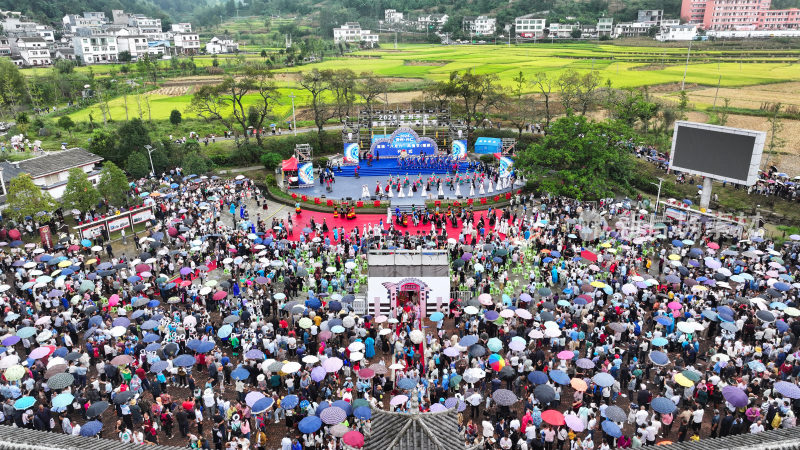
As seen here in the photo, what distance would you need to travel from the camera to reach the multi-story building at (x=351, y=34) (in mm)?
113269

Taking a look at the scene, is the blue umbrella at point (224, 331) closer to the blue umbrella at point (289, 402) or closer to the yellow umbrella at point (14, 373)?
the blue umbrella at point (289, 402)

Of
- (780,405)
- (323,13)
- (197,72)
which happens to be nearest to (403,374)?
(780,405)

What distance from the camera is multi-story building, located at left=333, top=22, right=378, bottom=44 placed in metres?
113

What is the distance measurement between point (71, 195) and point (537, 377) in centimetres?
2832

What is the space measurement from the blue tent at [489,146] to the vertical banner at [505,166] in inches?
198

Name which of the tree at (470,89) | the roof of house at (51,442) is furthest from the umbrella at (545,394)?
the tree at (470,89)

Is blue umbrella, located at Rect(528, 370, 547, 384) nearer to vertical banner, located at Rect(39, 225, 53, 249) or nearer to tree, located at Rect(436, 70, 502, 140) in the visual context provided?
vertical banner, located at Rect(39, 225, 53, 249)

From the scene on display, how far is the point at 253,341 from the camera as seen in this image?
18750 millimetres

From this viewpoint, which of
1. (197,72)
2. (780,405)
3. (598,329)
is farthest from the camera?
(197,72)

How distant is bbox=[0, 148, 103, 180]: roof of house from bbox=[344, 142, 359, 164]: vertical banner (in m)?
17.8

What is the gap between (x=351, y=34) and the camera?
115625 millimetres

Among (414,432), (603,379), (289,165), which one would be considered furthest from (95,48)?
(414,432)

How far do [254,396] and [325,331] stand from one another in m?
3.89

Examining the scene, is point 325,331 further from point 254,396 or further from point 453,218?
point 453,218
